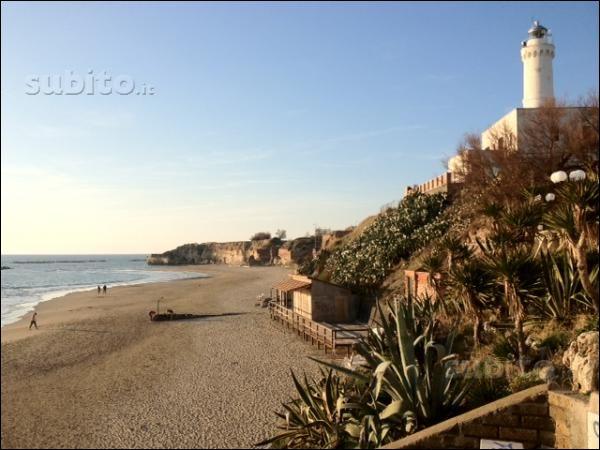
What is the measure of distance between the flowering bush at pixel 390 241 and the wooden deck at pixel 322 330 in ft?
14.9

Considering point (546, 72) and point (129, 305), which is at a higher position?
point (546, 72)

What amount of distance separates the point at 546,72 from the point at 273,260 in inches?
3006

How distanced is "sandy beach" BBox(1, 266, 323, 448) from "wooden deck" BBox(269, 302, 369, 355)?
1.64 feet

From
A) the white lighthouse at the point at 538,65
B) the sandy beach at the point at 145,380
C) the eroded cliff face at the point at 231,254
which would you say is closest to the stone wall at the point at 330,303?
the sandy beach at the point at 145,380

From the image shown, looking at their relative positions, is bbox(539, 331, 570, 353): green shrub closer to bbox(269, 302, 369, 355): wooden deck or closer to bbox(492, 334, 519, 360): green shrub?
bbox(492, 334, 519, 360): green shrub

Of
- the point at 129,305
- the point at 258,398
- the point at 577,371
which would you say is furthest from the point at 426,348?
the point at 129,305

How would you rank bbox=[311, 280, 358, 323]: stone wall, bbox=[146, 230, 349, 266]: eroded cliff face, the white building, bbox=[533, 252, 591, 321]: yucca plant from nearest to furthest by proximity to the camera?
bbox=[533, 252, 591, 321]: yucca plant
bbox=[311, 280, 358, 323]: stone wall
the white building
bbox=[146, 230, 349, 266]: eroded cliff face

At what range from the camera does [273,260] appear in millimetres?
104750

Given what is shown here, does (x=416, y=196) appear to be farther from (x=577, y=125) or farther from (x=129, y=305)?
(x=129, y=305)

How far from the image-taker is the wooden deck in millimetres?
17925

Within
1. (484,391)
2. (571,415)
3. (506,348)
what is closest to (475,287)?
(506,348)

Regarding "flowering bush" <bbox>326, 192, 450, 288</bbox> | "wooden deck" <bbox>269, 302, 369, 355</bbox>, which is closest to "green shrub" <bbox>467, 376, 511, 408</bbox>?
"wooden deck" <bbox>269, 302, 369, 355</bbox>

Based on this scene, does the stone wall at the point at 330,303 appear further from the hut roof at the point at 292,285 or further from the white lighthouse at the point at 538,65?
the white lighthouse at the point at 538,65

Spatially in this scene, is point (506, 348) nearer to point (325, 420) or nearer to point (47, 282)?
point (325, 420)
